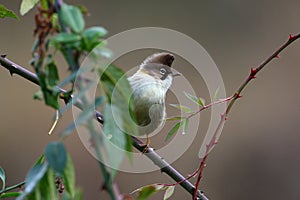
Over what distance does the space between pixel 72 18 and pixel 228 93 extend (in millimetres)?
2669

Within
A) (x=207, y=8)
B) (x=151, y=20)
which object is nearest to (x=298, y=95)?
(x=207, y=8)

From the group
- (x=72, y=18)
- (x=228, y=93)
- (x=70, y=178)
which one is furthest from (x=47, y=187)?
(x=228, y=93)

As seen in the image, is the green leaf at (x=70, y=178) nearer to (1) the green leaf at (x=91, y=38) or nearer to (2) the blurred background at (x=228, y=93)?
(1) the green leaf at (x=91, y=38)

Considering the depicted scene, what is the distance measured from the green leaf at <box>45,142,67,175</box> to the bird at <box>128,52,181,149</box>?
48 centimetres

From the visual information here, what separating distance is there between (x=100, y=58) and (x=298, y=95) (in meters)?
2.83

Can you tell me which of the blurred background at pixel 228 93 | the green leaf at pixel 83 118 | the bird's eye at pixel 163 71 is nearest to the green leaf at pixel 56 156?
the green leaf at pixel 83 118

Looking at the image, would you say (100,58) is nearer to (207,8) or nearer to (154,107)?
(154,107)

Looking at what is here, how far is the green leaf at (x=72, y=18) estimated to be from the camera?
0.31 m

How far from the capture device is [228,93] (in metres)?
2.94

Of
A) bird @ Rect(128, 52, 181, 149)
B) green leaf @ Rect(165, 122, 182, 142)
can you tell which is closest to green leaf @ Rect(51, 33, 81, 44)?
green leaf @ Rect(165, 122, 182, 142)

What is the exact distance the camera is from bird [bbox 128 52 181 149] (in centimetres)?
87

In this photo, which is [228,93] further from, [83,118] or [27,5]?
[83,118]

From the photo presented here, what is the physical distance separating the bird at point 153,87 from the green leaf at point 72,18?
479 mm

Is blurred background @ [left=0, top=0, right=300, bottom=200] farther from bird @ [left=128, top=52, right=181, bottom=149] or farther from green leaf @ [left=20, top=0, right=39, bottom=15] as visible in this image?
green leaf @ [left=20, top=0, right=39, bottom=15]
